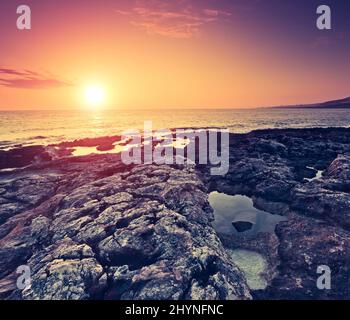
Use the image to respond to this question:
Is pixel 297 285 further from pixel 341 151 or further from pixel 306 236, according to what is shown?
pixel 341 151

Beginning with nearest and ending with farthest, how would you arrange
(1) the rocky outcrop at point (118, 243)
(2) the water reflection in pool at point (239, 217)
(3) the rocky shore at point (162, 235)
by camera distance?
(1) the rocky outcrop at point (118, 243)
(3) the rocky shore at point (162, 235)
(2) the water reflection in pool at point (239, 217)

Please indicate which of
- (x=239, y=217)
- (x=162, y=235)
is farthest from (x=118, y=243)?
(x=239, y=217)

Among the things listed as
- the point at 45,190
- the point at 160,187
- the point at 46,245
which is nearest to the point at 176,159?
the point at 160,187

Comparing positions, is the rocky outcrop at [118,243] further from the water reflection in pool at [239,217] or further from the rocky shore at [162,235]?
the water reflection in pool at [239,217]

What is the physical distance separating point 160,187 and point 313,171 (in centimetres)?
1738

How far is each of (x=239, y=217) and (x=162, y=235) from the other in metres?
7.53

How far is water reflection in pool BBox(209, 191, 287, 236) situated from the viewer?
61.8 ft

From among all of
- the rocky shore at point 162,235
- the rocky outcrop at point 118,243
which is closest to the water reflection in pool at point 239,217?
the rocky shore at point 162,235

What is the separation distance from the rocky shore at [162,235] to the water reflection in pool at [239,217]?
648 mm

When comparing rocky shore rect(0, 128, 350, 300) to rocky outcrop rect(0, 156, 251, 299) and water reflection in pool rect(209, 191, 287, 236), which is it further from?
water reflection in pool rect(209, 191, 287, 236)

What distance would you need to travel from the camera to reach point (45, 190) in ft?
77.7

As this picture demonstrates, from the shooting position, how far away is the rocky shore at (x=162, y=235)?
12422 mm

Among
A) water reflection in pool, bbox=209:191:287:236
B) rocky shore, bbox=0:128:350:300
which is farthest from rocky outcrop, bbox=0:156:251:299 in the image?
water reflection in pool, bbox=209:191:287:236

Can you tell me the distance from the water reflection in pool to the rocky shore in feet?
2.13
